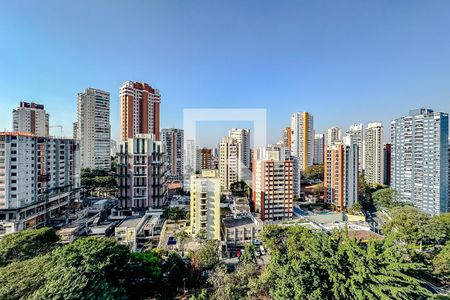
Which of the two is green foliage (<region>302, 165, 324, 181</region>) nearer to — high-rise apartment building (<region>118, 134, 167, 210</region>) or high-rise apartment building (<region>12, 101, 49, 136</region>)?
high-rise apartment building (<region>118, 134, 167, 210</region>)

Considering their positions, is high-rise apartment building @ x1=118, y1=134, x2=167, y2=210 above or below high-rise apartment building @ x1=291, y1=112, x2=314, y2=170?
below

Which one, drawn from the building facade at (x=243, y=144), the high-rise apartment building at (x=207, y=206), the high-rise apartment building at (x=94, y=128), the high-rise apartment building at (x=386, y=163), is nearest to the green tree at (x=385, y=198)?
the high-rise apartment building at (x=386, y=163)

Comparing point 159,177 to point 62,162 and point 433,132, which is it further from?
Result: point 433,132

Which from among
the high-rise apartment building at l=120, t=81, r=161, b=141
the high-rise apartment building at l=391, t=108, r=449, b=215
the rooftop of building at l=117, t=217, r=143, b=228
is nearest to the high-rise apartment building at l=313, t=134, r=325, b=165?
the high-rise apartment building at l=391, t=108, r=449, b=215

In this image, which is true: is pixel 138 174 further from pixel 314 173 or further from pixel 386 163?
pixel 386 163

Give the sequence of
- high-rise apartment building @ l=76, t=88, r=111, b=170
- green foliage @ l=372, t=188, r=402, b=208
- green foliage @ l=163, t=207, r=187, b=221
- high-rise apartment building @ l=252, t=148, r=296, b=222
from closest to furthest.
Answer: green foliage @ l=163, t=207, r=187, b=221, high-rise apartment building @ l=252, t=148, r=296, b=222, green foliage @ l=372, t=188, r=402, b=208, high-rise apartment building @ l=76, t=88, r=111, b=170

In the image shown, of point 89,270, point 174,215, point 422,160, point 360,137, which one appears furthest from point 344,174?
point 89,270

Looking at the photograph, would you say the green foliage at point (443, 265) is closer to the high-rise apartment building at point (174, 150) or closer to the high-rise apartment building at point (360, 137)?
the high-rise apartment building at point (360, 137)
